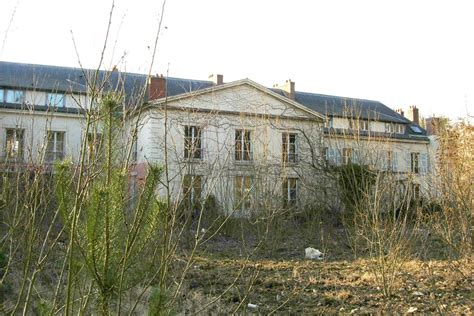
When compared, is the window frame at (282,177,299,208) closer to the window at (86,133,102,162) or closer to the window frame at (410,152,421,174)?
the window frame at (410,152,421,174)

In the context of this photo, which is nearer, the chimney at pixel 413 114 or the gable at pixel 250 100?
the gable at pixel 250 100

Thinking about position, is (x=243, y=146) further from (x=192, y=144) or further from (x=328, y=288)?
(x=192, y=144)

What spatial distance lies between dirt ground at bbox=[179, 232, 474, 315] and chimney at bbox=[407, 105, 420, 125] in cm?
3362

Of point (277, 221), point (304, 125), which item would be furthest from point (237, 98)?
point (277, 221)

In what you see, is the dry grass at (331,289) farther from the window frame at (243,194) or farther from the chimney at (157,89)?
the chimney at (157,89)

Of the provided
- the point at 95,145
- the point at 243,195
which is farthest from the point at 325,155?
the point at 95,145

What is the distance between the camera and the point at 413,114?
41.6 metres

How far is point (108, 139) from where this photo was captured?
2.11 meters

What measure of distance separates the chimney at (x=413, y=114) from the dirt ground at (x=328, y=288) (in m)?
33.6

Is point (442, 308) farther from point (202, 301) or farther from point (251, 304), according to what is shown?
point (202, 301)

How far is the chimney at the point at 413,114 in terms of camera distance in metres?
41.6

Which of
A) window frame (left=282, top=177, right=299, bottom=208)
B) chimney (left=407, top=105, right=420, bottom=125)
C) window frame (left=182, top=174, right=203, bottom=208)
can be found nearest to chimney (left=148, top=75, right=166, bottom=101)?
window frame (left=182, top=174, right=203, bottom=208)

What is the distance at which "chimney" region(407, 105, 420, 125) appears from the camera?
4162 centimetres

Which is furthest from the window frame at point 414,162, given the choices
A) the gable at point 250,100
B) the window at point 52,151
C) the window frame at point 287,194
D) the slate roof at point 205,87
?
the window at point 52,151
